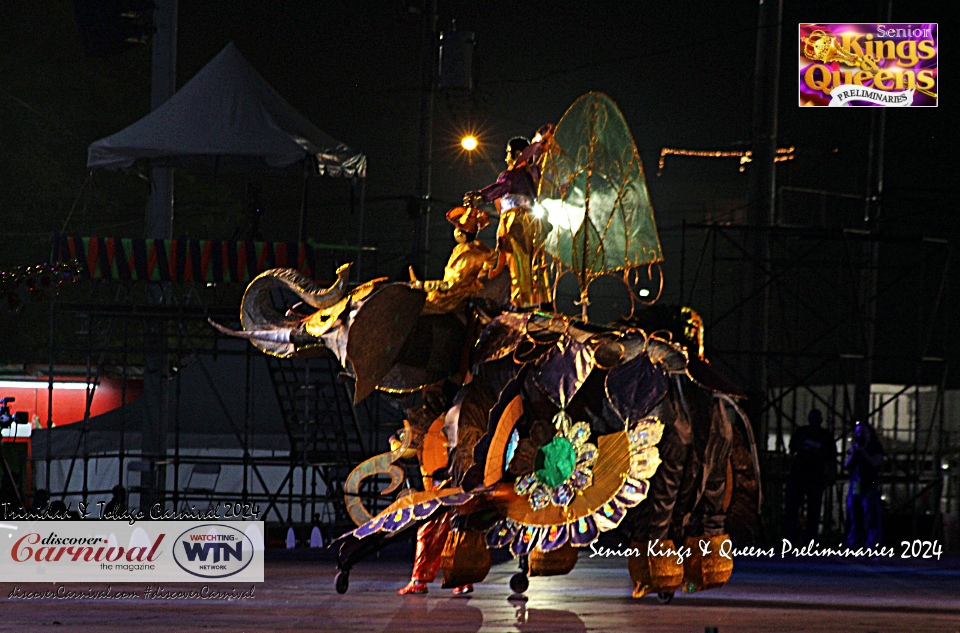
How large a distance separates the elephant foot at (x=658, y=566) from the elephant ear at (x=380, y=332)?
6.41 ft

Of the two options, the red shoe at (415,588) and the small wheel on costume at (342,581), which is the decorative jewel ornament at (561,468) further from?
the small wheel on costume at (342,581)

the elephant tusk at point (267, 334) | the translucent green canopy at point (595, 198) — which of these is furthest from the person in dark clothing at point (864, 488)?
the elephant tusk at point (267, 334)

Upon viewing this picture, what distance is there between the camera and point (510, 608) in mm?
9953

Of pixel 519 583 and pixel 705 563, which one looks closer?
pixel 705 563

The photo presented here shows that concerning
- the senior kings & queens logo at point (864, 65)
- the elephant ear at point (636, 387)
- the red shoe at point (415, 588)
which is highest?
the senior kings & queens logo at point (864, 65)

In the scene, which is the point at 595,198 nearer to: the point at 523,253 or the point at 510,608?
the point at 523,253

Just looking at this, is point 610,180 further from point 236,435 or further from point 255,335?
point 236,435

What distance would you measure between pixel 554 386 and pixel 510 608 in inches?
56.6

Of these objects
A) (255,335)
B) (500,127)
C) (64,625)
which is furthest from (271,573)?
(500,127)

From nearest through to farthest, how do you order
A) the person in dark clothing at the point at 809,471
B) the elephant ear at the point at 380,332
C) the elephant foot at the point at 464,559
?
the elephant foot at the point at 464,559 → the elephant ear at the point at 380,332 → the person in dark clothing at the point at 809,471

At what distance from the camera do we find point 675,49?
23844 millimetres

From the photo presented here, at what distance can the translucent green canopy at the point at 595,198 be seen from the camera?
34.2 feet

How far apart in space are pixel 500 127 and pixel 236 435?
28.7 ft

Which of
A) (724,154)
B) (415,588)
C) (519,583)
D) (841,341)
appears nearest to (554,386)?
(519,583)
